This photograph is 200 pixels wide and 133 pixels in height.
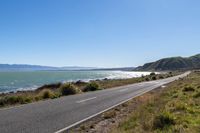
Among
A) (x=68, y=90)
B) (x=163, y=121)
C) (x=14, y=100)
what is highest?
(x=163, y=121)

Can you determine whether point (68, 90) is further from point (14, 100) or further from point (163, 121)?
point (163, 121)

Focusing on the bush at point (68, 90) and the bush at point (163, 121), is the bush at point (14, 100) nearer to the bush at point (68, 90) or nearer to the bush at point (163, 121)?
the bush at point (68, 90)

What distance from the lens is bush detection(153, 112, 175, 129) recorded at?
942 cm

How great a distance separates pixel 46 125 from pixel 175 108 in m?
6.22

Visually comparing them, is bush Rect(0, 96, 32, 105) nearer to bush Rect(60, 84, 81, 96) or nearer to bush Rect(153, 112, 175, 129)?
bush Rect(60, 84, 81, 96)

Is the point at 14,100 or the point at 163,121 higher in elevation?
the point at 163,121

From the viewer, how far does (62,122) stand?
11.4 m

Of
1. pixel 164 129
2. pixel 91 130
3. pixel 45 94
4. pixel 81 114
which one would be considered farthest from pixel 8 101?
pixel 164 129

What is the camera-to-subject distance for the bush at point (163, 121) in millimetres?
9423

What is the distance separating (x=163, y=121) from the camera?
984cm

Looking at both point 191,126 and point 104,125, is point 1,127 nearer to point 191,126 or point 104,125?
point 104,125

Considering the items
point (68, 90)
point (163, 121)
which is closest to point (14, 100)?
point (68, 90)

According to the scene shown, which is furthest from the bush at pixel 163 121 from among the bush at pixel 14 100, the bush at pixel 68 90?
the bush at pixel 68 90

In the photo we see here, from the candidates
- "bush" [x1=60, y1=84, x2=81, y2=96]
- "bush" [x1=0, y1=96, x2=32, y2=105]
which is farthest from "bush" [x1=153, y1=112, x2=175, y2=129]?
"bush" [x1=60, y1=84, x2=81, y2=96]
